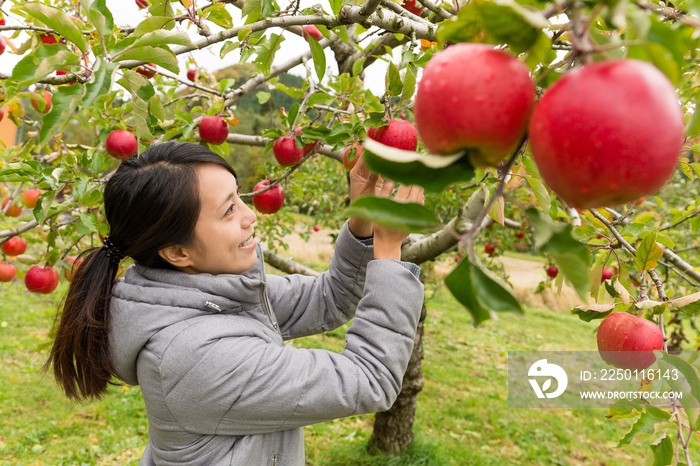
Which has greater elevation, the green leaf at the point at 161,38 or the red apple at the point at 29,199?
the green leaf at the point at 161,38

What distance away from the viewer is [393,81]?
1.02m

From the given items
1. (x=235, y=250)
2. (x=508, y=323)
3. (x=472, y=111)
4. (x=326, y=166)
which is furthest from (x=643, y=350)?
(x=508, y=323)

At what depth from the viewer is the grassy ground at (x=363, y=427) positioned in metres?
3.39

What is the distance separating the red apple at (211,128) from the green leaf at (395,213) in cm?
160

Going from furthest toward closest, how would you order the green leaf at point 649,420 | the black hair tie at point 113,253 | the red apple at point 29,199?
the red apple at point 29,199 → the black hair tie at point 113,253 → the green leaf at point 649,420

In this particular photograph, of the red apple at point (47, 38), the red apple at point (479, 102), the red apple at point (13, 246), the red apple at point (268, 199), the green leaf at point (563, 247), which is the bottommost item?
the red apple at point (13, 246)

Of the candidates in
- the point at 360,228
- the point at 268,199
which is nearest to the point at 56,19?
the point at 360,228

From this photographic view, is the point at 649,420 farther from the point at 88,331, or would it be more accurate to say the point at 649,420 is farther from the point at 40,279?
the point at 40,279

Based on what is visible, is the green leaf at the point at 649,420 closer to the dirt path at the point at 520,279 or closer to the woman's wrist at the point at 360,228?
the woman's wrist at the point at 360,228

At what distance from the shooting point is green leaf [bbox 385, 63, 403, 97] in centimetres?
101

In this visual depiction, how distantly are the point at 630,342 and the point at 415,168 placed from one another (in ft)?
2.92

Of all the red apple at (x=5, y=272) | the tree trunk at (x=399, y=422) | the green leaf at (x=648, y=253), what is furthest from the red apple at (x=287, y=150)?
the red apple at (x=5, y=272)

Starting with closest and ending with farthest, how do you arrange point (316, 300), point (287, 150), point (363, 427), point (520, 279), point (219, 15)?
1. point (219, 15)
2. point (287, 150)
3. point (316, 300)
4. point (363, 427)
5. point (520, 279)

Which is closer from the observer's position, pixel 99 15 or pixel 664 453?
pixel 99 15
